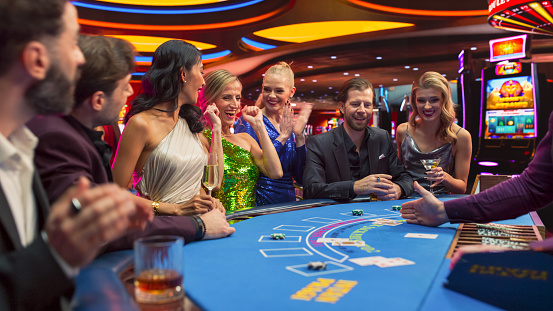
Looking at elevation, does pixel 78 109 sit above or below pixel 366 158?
above

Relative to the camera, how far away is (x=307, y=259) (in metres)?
1.38

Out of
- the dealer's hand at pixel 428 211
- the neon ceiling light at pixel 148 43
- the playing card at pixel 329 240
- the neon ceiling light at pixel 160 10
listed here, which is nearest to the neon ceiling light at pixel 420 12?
the neon ceiling light at pixel 160 10

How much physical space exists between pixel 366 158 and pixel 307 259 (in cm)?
200

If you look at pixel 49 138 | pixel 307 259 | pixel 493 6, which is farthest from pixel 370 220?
pixel 493 6

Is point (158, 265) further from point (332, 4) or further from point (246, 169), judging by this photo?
point (332, 4)

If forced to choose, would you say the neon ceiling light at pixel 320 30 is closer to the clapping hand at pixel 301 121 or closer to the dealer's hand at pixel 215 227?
the clapping hand at pixel 301 121

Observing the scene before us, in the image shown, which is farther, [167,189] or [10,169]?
[167,189]

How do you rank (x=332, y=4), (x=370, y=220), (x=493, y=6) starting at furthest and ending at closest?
(x=332, y=4) < (x=493, y=6) < (x=370, y=220)

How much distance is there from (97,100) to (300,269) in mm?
802

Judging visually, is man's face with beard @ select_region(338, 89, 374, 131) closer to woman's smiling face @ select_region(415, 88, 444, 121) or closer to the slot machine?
woman's smiling face @ select_region(415, 88, 444, 121)

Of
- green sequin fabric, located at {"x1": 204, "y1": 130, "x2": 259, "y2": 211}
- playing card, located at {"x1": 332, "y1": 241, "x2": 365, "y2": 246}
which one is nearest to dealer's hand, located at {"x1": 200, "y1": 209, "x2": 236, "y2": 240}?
playing card, located at {"x1": 332, "y1": 241, "x2": 365, "y2": 246}

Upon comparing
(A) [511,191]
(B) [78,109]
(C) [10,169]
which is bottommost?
(A) [511,191]

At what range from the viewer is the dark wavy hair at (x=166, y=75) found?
2.30m

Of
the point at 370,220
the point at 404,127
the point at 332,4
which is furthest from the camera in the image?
the point at 332,4
